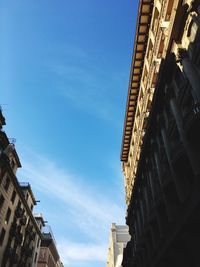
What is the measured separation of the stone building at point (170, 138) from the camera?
1614 cm

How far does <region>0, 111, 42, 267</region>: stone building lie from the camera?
120ft

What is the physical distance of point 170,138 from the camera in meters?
21.4

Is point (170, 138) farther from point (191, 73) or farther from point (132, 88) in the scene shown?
point (132, 88)

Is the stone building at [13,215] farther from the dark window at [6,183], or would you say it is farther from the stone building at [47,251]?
the stone building at [47,251]

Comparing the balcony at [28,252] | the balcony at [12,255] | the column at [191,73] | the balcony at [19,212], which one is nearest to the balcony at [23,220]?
the balcony at [19,212]

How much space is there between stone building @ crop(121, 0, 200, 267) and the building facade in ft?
156

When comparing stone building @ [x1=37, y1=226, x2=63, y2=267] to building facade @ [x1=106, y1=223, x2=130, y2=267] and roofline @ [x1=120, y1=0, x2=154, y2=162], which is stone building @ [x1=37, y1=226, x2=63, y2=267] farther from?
roofline @ [x1=120, y1=0, x2=154, y2=162]

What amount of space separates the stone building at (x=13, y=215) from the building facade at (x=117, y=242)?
1229 inches

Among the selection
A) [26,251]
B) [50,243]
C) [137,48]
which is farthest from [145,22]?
[50,243]

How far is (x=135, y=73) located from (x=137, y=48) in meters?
3.62

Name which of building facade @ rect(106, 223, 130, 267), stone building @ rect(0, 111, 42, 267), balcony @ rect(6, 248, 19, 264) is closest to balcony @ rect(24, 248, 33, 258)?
stone building @ rect(0, 111, 42, 267)

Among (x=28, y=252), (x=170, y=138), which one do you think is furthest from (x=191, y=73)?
(x=28, y=252)

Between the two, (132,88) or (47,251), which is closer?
(132,88)

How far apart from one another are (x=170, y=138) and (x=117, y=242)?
221ft
